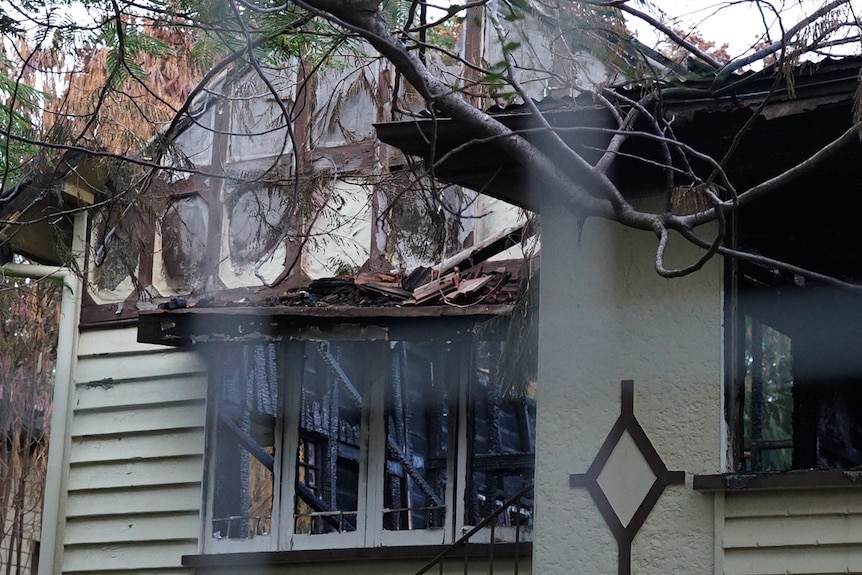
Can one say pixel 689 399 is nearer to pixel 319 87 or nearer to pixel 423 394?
pixel 423 394

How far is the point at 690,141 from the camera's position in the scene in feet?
23.1

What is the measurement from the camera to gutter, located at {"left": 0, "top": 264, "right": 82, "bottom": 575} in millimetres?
11219

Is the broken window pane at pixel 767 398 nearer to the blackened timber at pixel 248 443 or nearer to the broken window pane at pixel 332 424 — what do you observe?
the broken window pane at pixel 332 424

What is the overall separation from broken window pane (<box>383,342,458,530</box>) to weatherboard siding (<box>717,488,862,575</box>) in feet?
11.7

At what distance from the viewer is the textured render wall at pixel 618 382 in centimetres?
679

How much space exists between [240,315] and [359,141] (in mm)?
2538

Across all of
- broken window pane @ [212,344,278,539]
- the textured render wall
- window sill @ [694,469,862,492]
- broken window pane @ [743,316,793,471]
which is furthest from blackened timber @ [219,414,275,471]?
window sill @ [694,469,862,492]

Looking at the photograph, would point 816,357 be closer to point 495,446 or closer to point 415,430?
point 495,446

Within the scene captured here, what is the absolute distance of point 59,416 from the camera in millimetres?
11547

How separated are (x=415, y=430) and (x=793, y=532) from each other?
4.25 metres

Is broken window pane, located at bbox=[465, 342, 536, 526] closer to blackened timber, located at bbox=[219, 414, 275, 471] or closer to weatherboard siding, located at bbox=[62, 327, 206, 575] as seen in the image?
blackened timber, located at bbox=[219, 414, 275, 471]

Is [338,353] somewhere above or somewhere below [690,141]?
below

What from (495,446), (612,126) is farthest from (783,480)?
(495,446)

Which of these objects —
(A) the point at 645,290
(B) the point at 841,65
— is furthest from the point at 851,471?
(B) the point at 841,65
